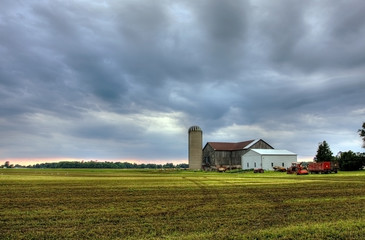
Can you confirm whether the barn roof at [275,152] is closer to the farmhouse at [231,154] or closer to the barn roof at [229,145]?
the farmhouse at [231,154]

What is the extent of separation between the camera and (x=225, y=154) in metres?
93.9

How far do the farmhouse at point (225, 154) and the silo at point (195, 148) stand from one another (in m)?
2.34

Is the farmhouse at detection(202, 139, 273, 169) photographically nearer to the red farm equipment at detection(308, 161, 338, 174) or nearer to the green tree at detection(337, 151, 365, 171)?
the green tree at detection(337, 151, 365, 171)

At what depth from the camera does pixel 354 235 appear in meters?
9.38

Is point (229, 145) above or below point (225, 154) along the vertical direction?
above

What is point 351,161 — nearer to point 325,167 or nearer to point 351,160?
point 351,160

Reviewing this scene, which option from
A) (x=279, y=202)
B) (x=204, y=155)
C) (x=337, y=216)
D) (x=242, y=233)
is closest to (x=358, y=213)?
(x=337, y=216)

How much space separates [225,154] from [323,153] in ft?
92.2

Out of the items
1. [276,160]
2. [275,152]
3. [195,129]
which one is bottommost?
[276,160]

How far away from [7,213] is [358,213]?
15.5 metres

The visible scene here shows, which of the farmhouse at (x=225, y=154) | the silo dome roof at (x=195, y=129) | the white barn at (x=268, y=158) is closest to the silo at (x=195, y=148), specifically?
the silo dome roof at (x=195, y=129)

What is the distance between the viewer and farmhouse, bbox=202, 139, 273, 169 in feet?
297

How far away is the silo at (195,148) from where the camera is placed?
9512 centimetres

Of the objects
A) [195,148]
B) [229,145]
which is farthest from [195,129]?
[229,145]
